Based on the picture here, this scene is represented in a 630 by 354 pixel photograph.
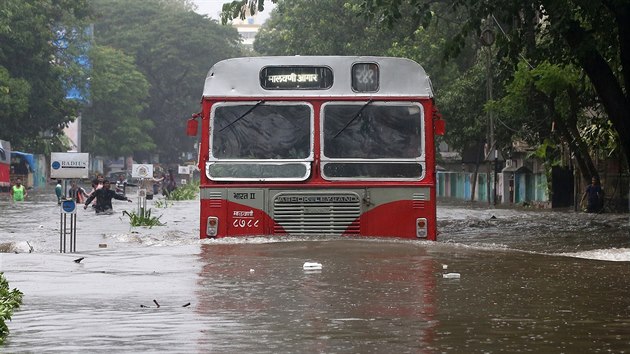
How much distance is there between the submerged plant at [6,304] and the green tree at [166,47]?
97.0 metres

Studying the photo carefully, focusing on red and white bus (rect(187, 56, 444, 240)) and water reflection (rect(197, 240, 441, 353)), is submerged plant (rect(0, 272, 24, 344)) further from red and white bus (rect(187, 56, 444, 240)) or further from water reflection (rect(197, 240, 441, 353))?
red and white bus (rect(187, 56, 444, 240))

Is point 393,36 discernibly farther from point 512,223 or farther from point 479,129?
point 512,223

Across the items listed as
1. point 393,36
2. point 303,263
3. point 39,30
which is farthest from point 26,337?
point 39,30

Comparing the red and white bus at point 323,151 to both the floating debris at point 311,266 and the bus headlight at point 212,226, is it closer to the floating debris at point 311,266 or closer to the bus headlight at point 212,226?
the bus headlight at point 212,226

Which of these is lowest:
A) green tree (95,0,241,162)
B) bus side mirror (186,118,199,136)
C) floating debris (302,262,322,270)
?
floating debris (302,262,322,270)

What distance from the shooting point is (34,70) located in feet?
219

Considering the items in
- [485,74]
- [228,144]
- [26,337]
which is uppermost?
[485,74]

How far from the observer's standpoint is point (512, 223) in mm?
33375

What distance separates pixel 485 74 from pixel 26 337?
42685 millimetres

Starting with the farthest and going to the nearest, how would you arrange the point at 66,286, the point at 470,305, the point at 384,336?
the point at 66,286 → the point at 470,305 → the point at 384,336

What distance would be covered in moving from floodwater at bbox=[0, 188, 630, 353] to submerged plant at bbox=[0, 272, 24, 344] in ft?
0.34

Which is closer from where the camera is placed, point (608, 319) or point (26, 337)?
point (26, 337)

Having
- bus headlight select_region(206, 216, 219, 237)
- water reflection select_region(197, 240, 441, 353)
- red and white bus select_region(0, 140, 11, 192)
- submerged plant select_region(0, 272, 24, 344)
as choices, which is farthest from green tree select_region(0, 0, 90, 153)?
submerged plant select_region(0, 272, 24, 344)

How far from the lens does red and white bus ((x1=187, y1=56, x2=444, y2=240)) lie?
15.8 meters
